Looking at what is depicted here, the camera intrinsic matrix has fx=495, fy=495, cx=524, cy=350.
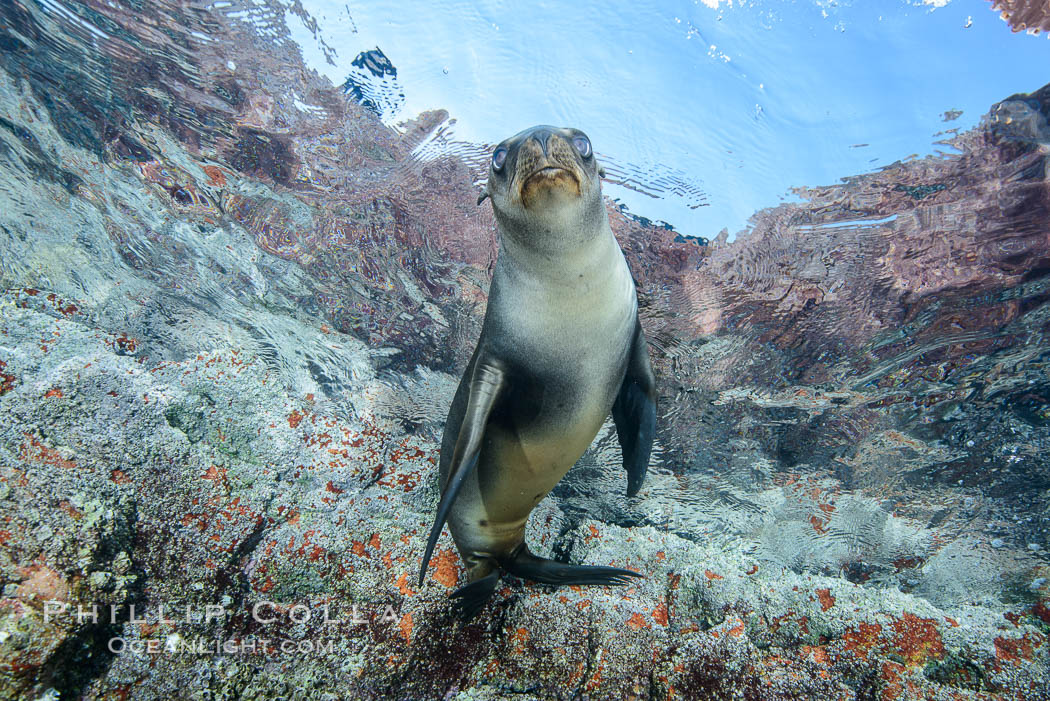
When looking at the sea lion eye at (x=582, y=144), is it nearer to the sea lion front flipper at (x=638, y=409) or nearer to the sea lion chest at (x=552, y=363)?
the sea lion chest at (x=552, y=363)

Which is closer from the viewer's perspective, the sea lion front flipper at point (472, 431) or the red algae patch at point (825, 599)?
the sea lion front flipper at point (472, 431)

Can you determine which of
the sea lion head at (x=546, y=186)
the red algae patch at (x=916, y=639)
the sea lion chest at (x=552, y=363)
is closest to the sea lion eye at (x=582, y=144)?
the sea lion head at (x=546, y=186)

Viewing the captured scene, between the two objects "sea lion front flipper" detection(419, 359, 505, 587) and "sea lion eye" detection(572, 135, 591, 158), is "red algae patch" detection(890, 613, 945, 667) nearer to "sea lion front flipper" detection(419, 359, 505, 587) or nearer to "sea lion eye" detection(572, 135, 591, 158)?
"sea lion front flipper" detection(419, 359, 505, 587)

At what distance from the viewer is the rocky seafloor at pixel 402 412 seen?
9.25ft

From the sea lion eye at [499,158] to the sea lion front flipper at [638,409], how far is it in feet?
4.37

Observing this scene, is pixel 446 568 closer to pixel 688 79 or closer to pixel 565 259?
pixel 565 259

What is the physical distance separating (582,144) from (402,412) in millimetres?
4198

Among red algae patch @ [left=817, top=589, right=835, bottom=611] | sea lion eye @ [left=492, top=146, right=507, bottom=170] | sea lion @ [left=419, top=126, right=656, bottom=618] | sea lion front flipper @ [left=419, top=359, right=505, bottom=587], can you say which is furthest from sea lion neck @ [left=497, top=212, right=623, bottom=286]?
red algae patch @ [left=817, top=589, right=835, bottom=611]

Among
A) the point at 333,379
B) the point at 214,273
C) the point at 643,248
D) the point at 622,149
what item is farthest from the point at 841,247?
the point at 214,273

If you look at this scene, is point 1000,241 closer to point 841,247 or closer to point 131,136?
point 841,247

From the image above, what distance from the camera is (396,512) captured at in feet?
13.4

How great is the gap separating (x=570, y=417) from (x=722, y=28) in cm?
377

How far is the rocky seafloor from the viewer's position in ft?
9.25

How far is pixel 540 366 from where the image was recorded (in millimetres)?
2814
